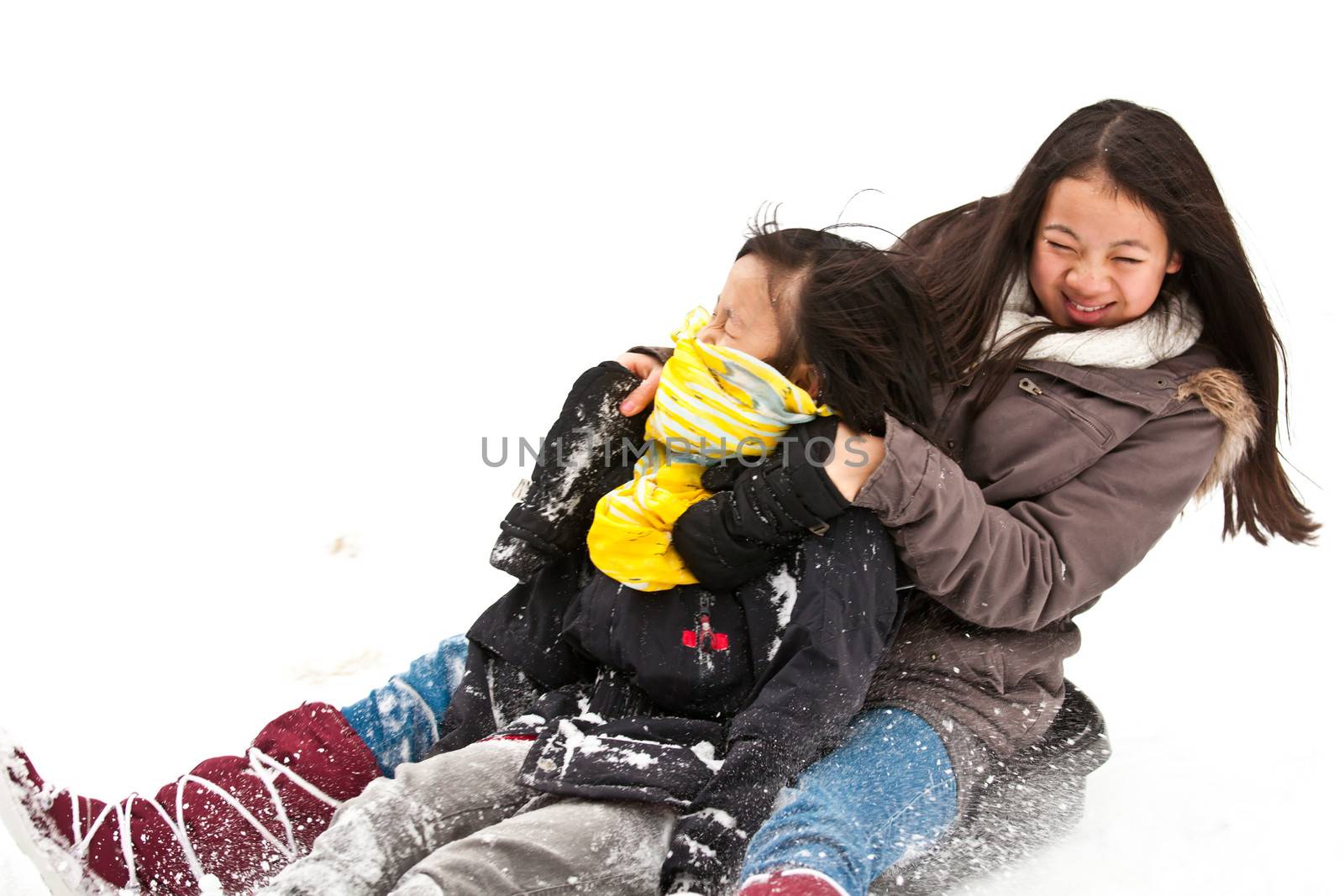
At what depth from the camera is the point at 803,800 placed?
5.11ft

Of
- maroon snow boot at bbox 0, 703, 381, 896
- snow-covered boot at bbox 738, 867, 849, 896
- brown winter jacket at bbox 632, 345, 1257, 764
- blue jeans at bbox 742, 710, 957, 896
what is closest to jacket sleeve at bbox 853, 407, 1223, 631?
brown winter jacket at bbox 632, 345, 1257, 764

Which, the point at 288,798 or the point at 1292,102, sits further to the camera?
the point at 1292,102

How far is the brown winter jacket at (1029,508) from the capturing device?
Answer: 1.62 m

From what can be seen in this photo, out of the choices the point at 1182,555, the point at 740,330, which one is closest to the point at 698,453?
the point at 740,330

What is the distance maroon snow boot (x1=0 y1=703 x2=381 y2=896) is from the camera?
5.31ft

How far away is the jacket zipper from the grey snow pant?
793mm

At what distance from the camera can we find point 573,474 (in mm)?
1880

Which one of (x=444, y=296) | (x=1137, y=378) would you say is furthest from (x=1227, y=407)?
(x=444, y=296)

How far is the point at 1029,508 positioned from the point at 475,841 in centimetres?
88

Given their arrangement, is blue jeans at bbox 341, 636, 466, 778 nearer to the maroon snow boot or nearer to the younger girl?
the maroon snow boot

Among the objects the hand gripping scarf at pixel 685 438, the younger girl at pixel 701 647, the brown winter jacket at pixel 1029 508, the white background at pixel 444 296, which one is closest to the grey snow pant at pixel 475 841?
the younger girl at pixel 701 647

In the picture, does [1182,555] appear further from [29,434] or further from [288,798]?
[29,434]

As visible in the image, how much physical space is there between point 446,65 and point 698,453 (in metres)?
3.77

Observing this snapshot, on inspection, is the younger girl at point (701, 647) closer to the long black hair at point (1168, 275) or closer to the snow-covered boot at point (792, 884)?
the snow-covered boot at point (792, 884)
